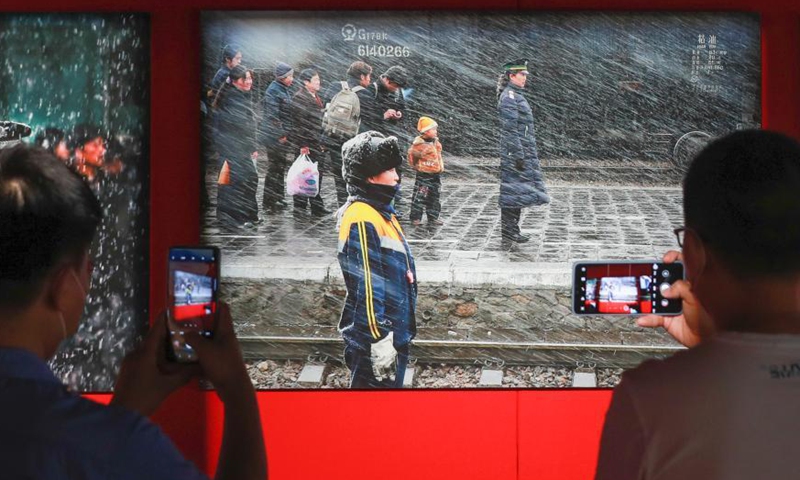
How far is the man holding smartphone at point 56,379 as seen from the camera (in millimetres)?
879

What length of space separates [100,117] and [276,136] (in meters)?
0.70

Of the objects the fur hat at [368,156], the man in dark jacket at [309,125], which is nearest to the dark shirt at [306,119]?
the man in dark jacket at [309,125]

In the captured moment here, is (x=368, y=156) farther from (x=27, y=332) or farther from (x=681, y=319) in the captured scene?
(x=27, y=332)

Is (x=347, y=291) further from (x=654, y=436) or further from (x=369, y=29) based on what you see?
(x=654, y=436)

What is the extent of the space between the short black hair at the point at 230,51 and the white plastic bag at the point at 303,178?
18.7 inches

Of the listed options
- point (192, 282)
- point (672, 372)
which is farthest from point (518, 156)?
point (672, 372)

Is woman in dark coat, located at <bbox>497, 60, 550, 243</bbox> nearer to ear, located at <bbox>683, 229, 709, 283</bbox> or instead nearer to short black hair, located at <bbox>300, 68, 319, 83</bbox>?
short black hair, located at <bbox>300, 68, 319, 83</bbox>

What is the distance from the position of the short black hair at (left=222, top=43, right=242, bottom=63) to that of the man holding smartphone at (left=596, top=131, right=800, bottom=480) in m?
2.51

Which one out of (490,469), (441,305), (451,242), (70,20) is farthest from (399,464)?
(70,20)

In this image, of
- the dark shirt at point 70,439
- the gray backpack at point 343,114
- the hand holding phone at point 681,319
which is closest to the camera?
the dark shirt at point 70,439

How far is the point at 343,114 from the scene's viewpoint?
3326 mm

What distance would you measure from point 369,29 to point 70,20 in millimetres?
1184

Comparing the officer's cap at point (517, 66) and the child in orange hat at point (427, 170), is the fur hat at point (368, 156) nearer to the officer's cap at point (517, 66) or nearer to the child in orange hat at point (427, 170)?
the child in orange hat at point (427, 170)

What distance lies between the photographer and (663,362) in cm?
103
